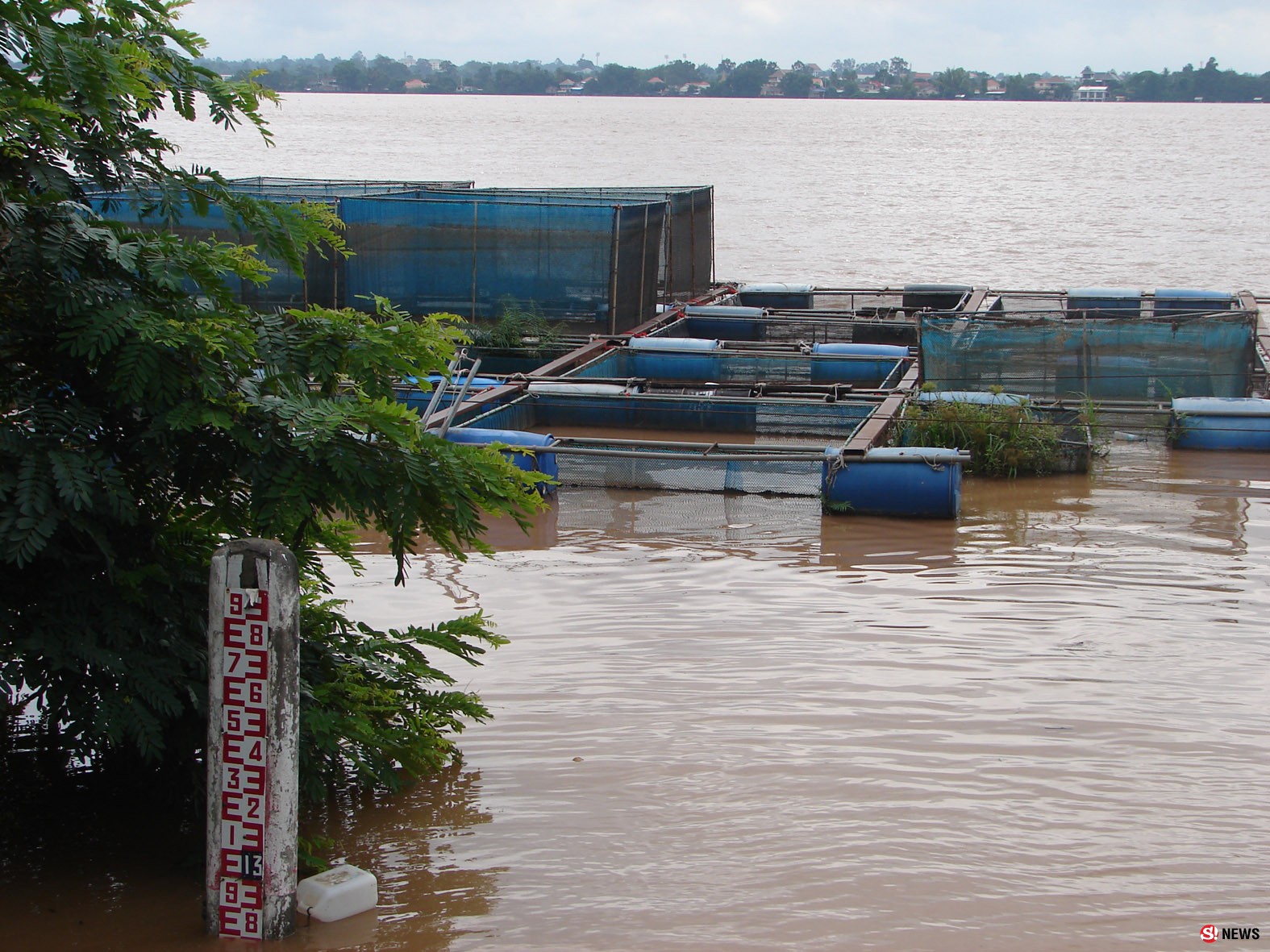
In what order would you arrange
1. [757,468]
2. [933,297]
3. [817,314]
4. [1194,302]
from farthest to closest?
[933,297] < [1194,302] < [817,314] < [757,468]

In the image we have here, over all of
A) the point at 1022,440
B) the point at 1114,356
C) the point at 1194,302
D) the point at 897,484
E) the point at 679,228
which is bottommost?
the point at 897,484

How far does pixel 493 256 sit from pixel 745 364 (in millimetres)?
4500

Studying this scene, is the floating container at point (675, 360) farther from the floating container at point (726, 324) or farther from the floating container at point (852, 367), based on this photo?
the floating container at point (726, 324)

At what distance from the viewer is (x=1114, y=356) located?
55.0 feet

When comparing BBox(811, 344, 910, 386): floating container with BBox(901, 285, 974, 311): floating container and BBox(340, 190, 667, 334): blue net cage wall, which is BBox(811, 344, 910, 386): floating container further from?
BBox(901, 285, 974, 311): floating container

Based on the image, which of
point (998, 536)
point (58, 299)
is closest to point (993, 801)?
point (58, 299)

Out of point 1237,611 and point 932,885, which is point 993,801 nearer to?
point 932,885

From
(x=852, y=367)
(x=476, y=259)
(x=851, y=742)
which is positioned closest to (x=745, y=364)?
(x=852, y=367)

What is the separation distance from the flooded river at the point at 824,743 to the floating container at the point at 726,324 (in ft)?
29.2

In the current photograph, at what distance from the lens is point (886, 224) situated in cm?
5556

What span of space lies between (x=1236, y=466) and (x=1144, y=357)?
314 centimetres

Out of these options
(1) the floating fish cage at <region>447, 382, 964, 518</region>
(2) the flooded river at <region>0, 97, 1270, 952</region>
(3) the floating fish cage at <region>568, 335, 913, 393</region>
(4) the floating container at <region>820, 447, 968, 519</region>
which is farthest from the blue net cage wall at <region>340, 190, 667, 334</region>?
(4) the floating container at <region>820, 447, 968, 519</region>

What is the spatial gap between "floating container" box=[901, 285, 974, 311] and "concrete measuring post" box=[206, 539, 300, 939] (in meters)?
20.8

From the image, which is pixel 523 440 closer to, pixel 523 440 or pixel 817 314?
pixel 523 440
